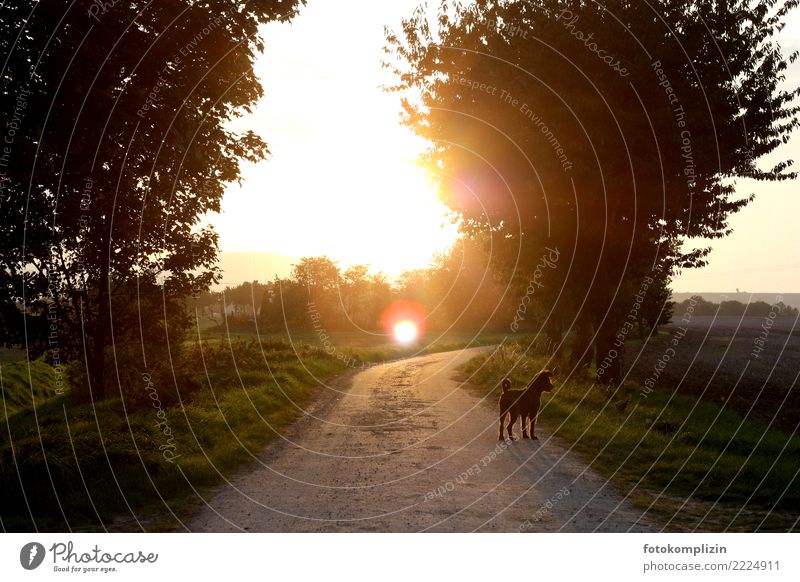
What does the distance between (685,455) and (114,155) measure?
14.2 metres

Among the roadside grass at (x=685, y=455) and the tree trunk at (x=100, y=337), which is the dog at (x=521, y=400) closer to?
the roadside grass at (x=685, y=455)

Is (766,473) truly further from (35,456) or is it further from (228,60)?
(228,60)

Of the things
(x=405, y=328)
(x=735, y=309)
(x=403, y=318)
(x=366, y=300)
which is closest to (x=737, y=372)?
(x=366, y=300)

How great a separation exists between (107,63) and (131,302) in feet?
23.0

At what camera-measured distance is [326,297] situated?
102m

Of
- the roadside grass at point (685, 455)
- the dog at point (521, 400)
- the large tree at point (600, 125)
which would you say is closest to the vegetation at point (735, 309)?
the large tree at point (600, 125)

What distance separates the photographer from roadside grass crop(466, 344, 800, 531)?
9906 mm

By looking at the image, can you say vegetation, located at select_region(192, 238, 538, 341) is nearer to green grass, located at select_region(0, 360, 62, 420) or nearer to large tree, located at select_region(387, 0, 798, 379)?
green grass, located at select_region(0, 360, 62, 420)

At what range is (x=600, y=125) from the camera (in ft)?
69.1

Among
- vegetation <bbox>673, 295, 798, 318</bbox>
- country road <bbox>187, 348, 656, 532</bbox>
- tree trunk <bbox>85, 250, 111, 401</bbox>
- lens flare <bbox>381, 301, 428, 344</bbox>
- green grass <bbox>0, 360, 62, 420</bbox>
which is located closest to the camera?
country road <bbox>187, 348, 656, 532</bbox>

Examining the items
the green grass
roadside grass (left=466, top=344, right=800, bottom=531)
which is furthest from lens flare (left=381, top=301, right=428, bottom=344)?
roadside grass (left=466, top=344, right=800, bottom=531)

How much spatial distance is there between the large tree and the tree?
25.6ft

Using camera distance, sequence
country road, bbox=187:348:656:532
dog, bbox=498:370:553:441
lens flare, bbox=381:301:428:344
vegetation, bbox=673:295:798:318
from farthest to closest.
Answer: lens flare, bbox=381:301:428:344, vegetation, bbox=673:295:798:318, dog, bbox=498:370:553:441, country road, bbox=187:348:656:532

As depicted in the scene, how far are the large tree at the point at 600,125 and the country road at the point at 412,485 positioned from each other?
29.0 ft
